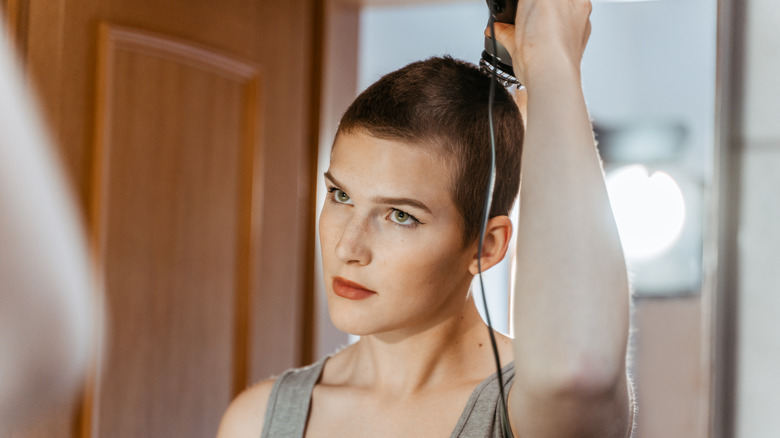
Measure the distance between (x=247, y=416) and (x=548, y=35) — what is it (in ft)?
2.14

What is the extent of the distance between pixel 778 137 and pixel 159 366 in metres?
1.09

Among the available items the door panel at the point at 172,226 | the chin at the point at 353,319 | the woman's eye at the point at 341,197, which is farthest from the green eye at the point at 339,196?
the door panel at the point at 172,226

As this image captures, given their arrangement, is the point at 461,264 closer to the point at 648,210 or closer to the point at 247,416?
the point at 247,416

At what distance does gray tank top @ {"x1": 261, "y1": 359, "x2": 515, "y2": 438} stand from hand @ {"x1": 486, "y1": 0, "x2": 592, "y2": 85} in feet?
1.22

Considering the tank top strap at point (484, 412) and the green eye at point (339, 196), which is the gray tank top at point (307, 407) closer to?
the tank top strap at point (484, 412)

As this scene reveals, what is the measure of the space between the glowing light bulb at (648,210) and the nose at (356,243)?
7.79 ft

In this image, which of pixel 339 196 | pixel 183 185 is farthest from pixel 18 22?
pixel 339 196

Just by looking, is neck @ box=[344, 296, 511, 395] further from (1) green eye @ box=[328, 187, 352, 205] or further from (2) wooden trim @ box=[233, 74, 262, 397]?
(2) wooden trim @ box=[233, 74, 262, 397]

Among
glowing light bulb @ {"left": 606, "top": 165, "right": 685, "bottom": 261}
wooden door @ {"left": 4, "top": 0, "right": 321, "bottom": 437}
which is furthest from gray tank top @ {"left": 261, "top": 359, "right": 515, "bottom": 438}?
glowing light bulb @ {"left": 606, "top": 165, "right": 685, "bottom": 261}

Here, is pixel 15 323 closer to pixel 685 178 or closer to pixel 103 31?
pixel 103 31

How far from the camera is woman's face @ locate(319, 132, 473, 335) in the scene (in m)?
0.86

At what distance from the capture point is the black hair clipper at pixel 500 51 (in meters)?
0.75

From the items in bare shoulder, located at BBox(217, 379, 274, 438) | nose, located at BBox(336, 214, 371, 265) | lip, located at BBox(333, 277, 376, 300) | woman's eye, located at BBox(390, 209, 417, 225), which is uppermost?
woman's eye, located at BBox(390, 209, 417, 225)

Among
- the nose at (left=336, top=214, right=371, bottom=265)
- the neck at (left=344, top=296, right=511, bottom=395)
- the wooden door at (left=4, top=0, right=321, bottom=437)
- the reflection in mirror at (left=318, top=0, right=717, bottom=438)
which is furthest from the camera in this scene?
the reflection in mirror at (left=318, top=0, right=717, bottom=438)
